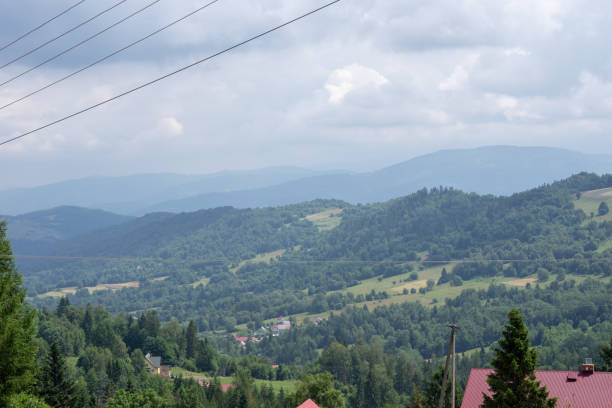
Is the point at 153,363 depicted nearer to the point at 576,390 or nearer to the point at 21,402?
the point at 21,402

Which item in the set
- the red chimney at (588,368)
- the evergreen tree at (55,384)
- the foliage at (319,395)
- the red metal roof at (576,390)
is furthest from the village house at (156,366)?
the red chimney at (588,368)

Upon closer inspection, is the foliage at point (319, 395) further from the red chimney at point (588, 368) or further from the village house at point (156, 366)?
the village house at point (156, 366)

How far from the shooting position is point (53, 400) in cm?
5728

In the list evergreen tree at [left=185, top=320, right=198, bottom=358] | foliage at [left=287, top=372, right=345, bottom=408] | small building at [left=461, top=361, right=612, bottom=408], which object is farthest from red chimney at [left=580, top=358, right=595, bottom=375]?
evergreen tree at [left=185, top=320, right=198, bottom=358]

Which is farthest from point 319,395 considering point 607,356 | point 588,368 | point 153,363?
point 153,363

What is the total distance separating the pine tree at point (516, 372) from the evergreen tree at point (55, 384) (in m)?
42.7

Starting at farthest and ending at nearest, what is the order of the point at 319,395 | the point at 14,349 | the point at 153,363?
the point at 153,363 → the point at 319,395 → the point at 14,349

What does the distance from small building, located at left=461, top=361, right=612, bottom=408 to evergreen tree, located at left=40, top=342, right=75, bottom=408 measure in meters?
36.9

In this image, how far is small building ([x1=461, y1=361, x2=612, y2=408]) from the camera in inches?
1334

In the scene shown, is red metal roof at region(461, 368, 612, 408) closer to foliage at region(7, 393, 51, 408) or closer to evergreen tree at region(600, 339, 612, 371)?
evergreen tree at region(600, 339, 612, 371)

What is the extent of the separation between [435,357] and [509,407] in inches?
6694

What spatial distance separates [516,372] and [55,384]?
44.3 metres

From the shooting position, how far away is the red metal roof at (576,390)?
3384 cm

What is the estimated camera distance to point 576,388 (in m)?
34.7
